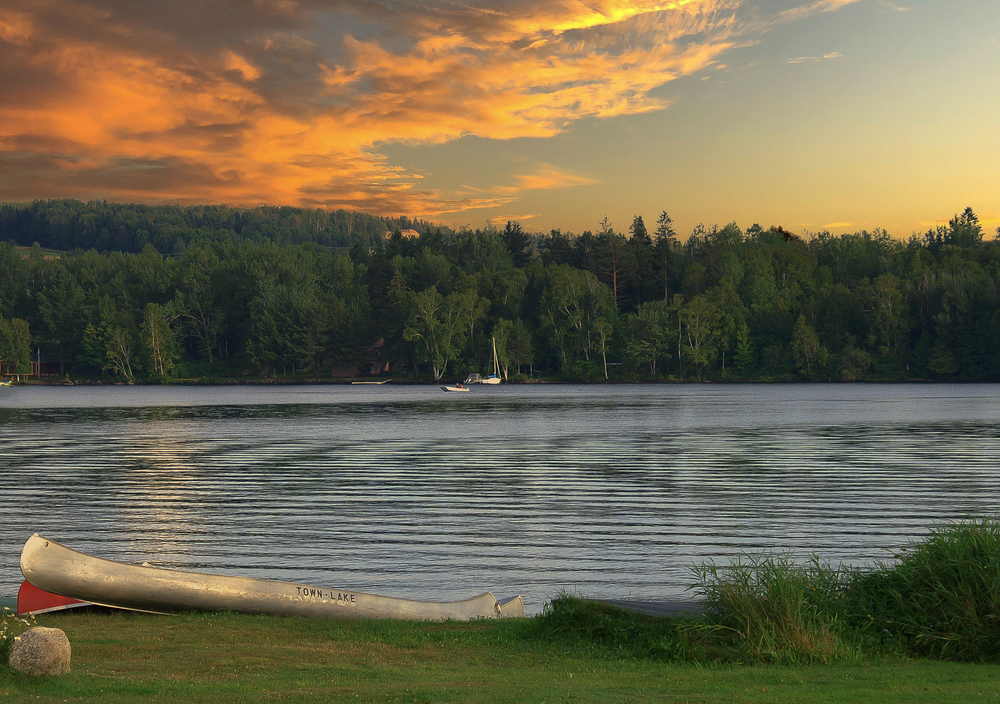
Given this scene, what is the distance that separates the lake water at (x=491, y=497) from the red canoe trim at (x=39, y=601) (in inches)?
187

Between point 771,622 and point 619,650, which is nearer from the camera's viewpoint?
point 771,622

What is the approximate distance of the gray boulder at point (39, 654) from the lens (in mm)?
10062

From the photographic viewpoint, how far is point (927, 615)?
40.4 ft

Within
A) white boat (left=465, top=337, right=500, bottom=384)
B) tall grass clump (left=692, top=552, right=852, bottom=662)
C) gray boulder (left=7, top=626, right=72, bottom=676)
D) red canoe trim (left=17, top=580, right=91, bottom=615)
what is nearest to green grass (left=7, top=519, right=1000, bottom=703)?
tall grass clump (left=692, top=552, right=852, bottom=662)

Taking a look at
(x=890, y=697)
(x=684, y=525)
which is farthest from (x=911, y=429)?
(x=890, y=697)

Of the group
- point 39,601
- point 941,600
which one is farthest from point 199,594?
point 941,600

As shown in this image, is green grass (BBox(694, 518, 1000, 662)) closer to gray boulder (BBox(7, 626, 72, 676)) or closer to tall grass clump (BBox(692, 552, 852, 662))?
tall grass clump (BBox(692, 552, 852, 662))

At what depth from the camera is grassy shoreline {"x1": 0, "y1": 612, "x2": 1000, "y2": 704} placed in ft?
32.6

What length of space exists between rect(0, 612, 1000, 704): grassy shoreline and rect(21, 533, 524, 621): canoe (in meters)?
0.49

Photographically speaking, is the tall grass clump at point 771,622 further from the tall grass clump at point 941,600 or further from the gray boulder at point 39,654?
the gray boulder at point 39,654

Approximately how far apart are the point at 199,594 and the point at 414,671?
183 inches

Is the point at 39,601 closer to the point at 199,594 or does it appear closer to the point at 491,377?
the point at 199,594

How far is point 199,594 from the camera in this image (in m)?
14.3

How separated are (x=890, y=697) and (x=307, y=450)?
4629cm
